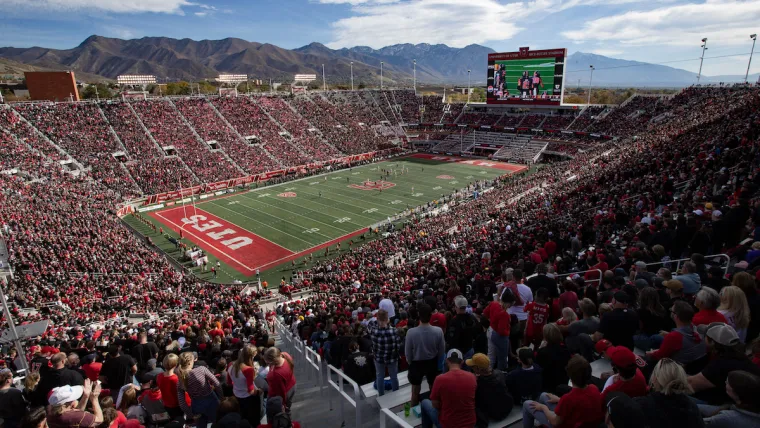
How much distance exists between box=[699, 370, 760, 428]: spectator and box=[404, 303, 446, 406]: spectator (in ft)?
9.42

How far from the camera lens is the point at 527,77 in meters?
62.0

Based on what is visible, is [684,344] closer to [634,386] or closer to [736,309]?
[736,309]

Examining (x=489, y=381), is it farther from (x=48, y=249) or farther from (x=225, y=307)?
(x=48, y=249)

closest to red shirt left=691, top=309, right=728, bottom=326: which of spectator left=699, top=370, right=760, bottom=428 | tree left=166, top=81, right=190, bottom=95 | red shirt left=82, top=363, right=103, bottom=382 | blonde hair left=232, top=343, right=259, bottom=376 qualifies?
spectator left=699, top=370, right=760, bottom=428

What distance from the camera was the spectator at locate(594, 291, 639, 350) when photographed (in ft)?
17.6

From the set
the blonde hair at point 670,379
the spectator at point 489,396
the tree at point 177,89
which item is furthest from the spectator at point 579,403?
the tree at point 177,89

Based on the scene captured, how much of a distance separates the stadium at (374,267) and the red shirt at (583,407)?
0.11ft

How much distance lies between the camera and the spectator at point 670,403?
337 centimetres

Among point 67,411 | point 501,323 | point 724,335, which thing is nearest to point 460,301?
point 501,323

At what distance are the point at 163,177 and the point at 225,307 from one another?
101 ft

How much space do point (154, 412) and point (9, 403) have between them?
1787 mm

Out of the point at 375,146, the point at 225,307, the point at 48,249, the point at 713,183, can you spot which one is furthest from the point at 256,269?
the point at 375,146

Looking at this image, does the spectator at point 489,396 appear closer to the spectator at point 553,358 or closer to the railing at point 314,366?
the spectator at point 553,358

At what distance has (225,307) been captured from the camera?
19453 millimetres
